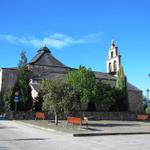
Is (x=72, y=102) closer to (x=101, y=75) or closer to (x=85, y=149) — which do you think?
(x=85, y=149)

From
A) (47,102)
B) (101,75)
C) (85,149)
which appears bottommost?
(85,149)

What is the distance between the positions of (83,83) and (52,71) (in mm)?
22056

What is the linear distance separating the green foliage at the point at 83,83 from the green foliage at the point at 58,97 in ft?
63.4

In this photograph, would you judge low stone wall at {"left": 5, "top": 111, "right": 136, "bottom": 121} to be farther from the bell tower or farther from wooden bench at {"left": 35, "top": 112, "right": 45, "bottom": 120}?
the bell tower

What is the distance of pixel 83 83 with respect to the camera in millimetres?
48156

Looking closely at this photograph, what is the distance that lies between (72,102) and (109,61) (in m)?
54.7

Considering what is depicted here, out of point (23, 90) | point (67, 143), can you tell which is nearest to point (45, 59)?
point (23, 90)

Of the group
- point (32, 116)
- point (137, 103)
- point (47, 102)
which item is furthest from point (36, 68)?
point (47, 102)

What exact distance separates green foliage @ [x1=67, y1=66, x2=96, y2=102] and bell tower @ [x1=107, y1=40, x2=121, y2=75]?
28635 mm

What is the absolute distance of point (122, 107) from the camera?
180 feet

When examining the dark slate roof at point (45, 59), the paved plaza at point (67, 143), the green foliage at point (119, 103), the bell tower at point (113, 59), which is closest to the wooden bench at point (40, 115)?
the paved plaza at point (67, 143)

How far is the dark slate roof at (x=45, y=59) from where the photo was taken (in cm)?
7050

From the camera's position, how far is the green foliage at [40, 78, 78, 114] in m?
27.1

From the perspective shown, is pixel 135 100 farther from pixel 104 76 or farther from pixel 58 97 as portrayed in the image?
pixel 58 97
